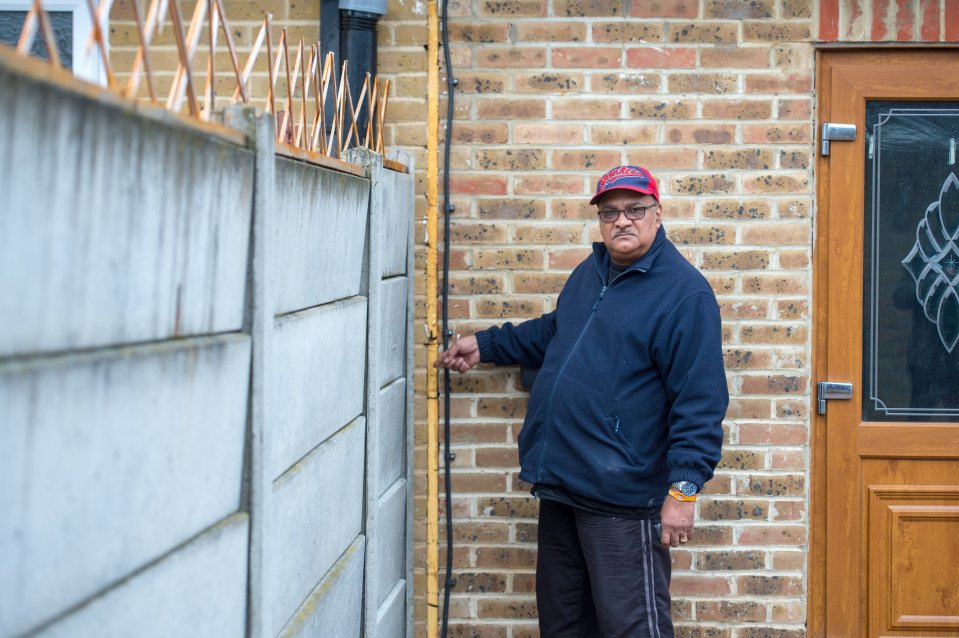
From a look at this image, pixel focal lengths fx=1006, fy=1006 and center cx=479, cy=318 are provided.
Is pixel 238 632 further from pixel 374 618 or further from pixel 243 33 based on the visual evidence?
pixel 243 33

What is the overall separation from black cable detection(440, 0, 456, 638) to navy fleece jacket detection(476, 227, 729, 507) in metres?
0.49

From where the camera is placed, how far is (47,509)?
1163 mm

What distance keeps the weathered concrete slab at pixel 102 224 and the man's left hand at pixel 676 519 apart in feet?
6.21

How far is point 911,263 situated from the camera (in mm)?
3898

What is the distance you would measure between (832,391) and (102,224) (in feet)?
10.6

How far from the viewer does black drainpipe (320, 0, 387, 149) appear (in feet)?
12.1

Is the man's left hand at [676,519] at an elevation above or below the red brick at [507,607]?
above

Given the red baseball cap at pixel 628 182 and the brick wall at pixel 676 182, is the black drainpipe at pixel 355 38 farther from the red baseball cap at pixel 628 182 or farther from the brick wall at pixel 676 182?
the red baseball cap at pixel 628 182

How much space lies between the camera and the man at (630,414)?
3199 millimetres

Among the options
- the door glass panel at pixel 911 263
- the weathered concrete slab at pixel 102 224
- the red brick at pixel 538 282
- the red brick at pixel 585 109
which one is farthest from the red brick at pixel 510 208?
the weathered concrete slab at pixel 102 224

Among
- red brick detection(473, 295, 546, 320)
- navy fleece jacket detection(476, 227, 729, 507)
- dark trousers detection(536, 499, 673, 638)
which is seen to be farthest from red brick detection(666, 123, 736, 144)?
dark trousers detection(536, 499, 673, 638)

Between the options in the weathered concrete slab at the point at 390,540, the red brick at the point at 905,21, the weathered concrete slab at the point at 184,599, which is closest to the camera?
the weathered concrete slab at the point at 184,599

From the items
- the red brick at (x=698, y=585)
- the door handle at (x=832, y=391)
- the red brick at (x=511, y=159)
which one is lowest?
the red brick at (x=698, y=585)

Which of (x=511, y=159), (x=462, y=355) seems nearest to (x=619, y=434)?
(x=462, y=355)
